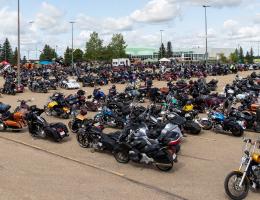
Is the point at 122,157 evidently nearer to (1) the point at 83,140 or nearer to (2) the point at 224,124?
(1) the point at 83,140

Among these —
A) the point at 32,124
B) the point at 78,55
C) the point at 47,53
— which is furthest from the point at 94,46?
the point at 32,124

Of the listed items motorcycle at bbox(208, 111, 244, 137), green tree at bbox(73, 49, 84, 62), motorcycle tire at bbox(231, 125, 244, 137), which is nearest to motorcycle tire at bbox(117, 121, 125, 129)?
motorcycle at bbox(208, 111, 244, 137)

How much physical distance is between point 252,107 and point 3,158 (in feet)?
37.0

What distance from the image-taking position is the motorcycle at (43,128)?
45.1 ft

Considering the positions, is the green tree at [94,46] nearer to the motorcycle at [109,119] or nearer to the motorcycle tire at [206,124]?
the motorcycle at [109,119]

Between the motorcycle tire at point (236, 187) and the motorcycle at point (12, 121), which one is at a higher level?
the motorcycle at point (12, 121)

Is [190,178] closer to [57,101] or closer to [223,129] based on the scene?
[223,129]

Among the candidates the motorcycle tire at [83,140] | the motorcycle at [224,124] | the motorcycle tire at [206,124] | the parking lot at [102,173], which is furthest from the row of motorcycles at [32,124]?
the motorcycle at [224,124]

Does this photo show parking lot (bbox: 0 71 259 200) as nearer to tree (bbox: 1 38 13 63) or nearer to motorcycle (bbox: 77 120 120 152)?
motorcycle (bbox: 77 120 120 152)

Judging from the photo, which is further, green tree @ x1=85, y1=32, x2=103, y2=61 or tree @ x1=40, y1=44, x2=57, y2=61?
tree @ x1=40, y1=44, x2=57, y2=61

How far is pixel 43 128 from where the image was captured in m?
14.3

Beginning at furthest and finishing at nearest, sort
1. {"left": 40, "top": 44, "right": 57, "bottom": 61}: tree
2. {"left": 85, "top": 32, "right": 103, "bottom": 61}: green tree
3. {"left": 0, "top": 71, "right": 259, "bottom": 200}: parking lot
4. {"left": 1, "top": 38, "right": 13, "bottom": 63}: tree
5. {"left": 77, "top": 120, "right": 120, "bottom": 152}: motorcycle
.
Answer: {"left": 40, "top": 44, "right": 57, "bottom": 61}: tree, {"left": 1, "top": 38, "right": 13, "bottom": 63}: tree, {"left": 85, "top": 32, "right": 103, "bottom": 61}: green tree, {"left": 77, "top": 120, "right": 120, "bottom": 152}: motorcycle, {"left": 0, "top": 71, "right": 259, "bottom": 200}: parking lot

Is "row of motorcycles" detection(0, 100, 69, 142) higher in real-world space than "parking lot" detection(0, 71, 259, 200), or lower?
higher

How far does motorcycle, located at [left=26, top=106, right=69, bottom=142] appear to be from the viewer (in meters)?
13.7
